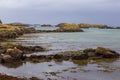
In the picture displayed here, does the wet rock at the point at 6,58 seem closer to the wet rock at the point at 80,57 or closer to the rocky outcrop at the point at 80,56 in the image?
the rocky outcrop at the point at 80,56

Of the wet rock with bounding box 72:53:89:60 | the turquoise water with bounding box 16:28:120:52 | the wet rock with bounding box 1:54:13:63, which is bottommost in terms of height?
the turquoise water with bounding box 16:28:120:52

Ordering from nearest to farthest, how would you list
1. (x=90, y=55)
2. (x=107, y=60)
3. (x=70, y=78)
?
(x=70, y=78) → (x=107, y=60) → (x=90, y=55)

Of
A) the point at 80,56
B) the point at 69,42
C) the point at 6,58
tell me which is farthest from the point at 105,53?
the point at 69,42

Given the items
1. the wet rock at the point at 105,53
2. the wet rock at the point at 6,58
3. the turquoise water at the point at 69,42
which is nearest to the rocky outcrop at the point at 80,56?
the wet rock at the point at 105,53

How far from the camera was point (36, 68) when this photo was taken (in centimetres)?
3562

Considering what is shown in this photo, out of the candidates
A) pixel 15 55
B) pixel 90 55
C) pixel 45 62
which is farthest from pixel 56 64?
pixel 90 55

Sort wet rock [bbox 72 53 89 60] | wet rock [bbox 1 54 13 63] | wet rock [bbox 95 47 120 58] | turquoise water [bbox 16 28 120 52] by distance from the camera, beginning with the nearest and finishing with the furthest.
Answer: wet rock [bbox 1 54 13 63] → wet rock [bbox 72 53 89 60] → wet rock [bbox 95 47 120 58] → turquoise water [bbox 16 28 120 52]

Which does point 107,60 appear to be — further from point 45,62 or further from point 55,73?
point 55,73

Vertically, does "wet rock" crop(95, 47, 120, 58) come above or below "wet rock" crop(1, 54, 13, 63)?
below

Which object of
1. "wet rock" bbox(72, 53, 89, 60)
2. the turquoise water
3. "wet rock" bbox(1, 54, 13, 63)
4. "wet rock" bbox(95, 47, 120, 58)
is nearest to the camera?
"wet rock" bbox(1, 54, 13, 63)

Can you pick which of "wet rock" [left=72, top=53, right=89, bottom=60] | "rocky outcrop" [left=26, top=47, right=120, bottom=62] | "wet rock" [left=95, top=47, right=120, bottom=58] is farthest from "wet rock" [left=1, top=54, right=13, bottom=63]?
"wet rock" [left=95, top=47, right=120, bottom=58]

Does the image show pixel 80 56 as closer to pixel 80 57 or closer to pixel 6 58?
pixel 80 57

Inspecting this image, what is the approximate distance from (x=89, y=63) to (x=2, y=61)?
34.2ft

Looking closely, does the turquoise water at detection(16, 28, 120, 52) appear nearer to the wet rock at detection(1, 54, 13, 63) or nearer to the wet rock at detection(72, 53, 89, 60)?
the wet rock at detection(72, 53, 89, 60)
